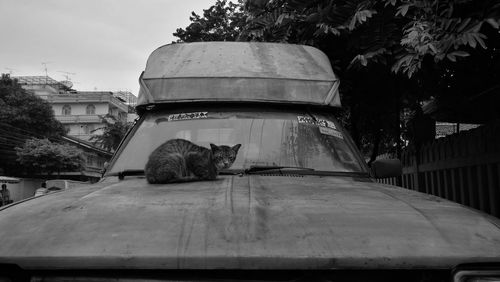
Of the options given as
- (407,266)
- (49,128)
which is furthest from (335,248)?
(49,128)

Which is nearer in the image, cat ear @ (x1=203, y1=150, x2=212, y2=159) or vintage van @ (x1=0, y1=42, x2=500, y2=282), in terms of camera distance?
vintage van @ (x1=0, y1=42, x2=500, y2=282)

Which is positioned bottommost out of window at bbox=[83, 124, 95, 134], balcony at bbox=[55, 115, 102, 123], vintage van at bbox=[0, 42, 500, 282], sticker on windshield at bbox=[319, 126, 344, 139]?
vintage van at bbox=[0, 42, 500, 282]

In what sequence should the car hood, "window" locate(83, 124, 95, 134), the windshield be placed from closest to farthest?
1. the car hood
2. the windshield
3. "window" locate(83, 124, 95, 134)

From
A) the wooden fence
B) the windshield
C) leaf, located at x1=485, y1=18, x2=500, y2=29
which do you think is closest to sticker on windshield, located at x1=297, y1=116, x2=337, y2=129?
the windshield

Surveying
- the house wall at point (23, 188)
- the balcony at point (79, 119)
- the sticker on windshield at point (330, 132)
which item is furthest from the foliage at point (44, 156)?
the sticker on windshield at point (330, 132)

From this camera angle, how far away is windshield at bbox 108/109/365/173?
3.42 meters

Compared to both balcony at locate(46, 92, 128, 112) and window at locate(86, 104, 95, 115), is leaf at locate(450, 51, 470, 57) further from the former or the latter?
window at locate(86, 104, 95, 115)

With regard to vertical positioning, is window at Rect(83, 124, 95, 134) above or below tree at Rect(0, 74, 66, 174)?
above

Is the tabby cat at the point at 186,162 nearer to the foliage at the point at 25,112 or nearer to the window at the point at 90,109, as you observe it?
the foliage at the point at 25,112

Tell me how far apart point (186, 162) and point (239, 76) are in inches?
Answer: 46.4

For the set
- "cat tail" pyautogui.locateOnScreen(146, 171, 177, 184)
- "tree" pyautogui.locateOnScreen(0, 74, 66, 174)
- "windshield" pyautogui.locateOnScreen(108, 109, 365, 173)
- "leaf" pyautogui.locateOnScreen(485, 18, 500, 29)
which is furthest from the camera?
"tree" pyautogui.locateOnScreen(0, 74, 66, 174)

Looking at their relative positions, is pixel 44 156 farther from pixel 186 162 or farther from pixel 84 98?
pixel 186 162

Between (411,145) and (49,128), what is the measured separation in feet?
128

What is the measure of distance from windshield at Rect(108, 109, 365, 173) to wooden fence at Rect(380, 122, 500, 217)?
2.55 meters
